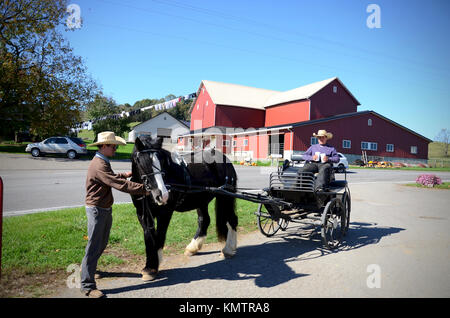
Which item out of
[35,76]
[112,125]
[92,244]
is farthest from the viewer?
[112,125]

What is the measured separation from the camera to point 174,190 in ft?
13.4

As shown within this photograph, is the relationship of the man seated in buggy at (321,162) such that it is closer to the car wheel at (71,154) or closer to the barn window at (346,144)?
the car wheel at (71,154)

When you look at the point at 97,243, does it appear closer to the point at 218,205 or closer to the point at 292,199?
the point at 218,205

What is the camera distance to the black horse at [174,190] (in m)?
3.74

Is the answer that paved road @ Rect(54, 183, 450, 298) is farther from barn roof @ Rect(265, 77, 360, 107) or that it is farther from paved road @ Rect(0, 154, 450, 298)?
barn roof @ Rect(265, 77, 360, 107)

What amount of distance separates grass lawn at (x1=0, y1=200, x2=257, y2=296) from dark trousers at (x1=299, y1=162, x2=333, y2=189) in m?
2.16

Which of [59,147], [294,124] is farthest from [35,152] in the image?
[294,124]

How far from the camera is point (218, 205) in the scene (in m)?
5.38

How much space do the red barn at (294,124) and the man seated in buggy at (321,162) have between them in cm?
2375

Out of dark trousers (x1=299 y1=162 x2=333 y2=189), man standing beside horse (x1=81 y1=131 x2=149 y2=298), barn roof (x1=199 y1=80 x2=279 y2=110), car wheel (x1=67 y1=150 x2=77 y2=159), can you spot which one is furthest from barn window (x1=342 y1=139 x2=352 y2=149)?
man standing beside horse (x1=81 y1=131 x2=149 y2=298)

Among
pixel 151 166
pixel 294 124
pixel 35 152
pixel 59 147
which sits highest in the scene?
pixel 294 124

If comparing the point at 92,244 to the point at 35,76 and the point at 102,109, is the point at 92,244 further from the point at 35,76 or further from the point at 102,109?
the point at 102,109

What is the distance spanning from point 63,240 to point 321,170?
5325mm
